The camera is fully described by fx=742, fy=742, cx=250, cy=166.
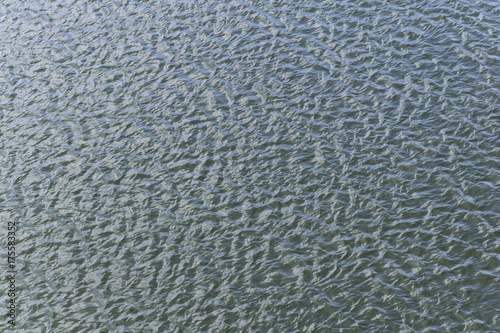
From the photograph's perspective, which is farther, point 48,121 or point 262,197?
point 48,121

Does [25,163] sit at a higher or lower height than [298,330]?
higher

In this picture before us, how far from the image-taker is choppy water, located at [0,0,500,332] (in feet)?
109

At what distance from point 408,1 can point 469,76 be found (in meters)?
8.44

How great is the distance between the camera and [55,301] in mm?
34094

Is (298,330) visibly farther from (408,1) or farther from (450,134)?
(408,1)

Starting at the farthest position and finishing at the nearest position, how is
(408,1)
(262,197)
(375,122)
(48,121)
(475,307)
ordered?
(408,1) → (48,121) → (375,122) → (262,197) → (475,307)

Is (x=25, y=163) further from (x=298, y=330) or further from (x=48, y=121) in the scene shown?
(x=298, y=330)

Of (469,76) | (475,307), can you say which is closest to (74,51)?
(469,76)

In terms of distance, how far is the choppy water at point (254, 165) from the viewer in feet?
109

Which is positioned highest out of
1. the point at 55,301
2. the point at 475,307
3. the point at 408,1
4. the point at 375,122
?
the point at 408,1

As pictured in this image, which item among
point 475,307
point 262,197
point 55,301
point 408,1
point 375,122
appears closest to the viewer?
point 475,307

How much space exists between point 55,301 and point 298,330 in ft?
37.0

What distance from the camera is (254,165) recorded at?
39.5 meters

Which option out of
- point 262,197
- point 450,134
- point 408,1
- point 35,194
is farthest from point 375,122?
point 35,194
